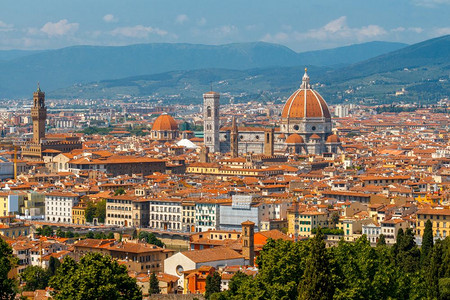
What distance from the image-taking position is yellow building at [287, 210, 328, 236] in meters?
50.1

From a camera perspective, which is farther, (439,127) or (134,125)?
(134,125)

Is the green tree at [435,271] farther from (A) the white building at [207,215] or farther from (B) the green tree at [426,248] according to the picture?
(A) the white building at [207,215]

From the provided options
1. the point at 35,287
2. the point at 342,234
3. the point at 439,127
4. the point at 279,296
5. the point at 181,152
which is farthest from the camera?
the point at 439,127

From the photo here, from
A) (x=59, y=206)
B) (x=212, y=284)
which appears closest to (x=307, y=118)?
(x=59, y=206)

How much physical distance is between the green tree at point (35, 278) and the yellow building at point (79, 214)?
19.7 meters

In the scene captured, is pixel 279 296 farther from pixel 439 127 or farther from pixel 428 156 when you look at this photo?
pixel 439 127

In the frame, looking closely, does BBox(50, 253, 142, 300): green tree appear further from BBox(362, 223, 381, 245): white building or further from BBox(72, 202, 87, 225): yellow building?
BBox(72, 202, 87, 225): yellow building

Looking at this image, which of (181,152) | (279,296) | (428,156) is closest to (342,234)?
(279,296)

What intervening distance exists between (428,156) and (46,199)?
39.2 metres

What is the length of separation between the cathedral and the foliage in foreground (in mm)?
66502

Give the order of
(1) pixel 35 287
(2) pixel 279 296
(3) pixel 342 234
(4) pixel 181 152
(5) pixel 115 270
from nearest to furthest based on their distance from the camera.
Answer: (5) pixel 115 270, (2) pixel 279 296, (1) pixel 35 287, (3) pixel 342 234, (4) pixel 181 152

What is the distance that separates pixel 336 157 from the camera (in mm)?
A: 93812

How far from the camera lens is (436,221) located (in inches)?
1880

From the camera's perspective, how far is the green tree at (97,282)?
86.7 ft
